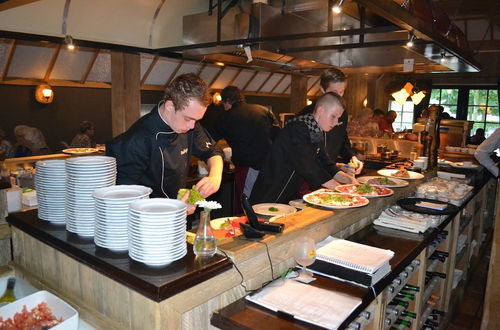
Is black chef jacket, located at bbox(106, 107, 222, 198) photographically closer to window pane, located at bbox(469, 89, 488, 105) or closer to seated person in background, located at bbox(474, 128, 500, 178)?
seated person in background, located at bbox(474, 128, 500, 178)

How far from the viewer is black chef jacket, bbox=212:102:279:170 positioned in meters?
5.35

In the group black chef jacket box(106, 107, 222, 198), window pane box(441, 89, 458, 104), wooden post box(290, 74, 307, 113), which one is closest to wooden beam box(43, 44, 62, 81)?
wooden post box(290, 74, 307, 113)

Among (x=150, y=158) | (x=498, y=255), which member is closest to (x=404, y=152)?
(x=498, y=255)

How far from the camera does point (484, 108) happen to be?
13.3m

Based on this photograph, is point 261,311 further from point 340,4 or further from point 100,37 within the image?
point 100,37

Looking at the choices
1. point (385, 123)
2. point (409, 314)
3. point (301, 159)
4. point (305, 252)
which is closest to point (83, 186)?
point (305, 252)

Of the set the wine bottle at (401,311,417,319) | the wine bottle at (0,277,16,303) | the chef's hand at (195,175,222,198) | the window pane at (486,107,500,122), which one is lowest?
the wine bottle at (401,311,417,319)

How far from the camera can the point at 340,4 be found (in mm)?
2797

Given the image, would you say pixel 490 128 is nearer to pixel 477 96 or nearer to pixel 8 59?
pixel 477 96

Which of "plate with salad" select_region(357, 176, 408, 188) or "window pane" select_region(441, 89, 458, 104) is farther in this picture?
"window pane" select_region(441, 89, 458, 104)

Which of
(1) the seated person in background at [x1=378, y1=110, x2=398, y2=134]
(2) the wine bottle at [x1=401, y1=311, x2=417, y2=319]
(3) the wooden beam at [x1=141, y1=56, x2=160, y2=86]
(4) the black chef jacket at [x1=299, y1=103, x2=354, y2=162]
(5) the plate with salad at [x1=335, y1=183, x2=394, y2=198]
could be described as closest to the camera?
(2) the wine bottle at [x1=401, y1=311, x2=417, y2=319]

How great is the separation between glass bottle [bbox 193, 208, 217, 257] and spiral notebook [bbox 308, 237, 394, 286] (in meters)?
0.59

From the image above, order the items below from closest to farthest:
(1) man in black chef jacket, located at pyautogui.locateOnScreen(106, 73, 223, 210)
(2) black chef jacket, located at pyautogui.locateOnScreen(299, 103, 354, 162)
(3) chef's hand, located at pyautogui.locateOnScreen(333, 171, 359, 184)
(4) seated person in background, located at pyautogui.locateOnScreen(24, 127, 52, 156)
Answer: (1) man in black chef jacket, located at pyautogui.locateOnScreen(106, 73, 223, 210) < (3) chef's hand, located at pyautogui.locateOnScreen(333, 171, 359, 184) < (2) black chef jacket, located at pyautogui.locateOnScreen(299, 103, 354, 162) < (4) seated person in background, located at pyautogui.locateOnScreen(24, 127, 52, 156)

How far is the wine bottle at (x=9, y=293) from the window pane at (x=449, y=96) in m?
14.3
